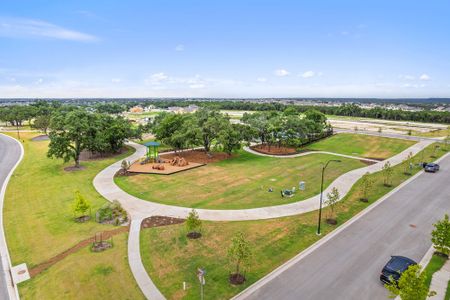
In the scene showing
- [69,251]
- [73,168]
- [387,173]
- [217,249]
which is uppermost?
[387,173]

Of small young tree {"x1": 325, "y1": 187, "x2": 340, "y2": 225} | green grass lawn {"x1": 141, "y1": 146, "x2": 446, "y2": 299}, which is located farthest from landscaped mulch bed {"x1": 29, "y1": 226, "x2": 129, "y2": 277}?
small young tree {"x1": 325, "y1": 187, "x2": 340, "y2": 225}

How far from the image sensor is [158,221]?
23.7 meters

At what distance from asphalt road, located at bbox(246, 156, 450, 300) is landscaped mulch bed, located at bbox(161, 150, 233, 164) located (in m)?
27.2

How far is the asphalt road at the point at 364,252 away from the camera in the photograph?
15195 millimetres

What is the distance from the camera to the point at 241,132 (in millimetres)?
50219

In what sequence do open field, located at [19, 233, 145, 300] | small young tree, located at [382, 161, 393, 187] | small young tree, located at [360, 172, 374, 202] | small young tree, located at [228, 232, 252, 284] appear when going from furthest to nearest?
1. small young tree, located at [382, 161, 393, 187]
2. small young tree, located at [360, 172, 374, 202]
3. small young tree, located at [228, 232, 252, 284]
4. open field, located at [19, 233, 145, 300]

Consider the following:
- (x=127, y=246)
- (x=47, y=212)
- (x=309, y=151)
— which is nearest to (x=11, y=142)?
(x=47, y=212)

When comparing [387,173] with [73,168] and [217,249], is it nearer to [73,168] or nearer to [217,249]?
[217,249]

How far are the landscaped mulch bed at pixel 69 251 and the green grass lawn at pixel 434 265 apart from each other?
2207cm

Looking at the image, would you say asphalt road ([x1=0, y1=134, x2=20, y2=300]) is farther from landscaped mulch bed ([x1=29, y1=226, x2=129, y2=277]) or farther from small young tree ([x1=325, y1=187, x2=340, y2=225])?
small young tree ([x1=325, y1=187, x2=340, y2=225])

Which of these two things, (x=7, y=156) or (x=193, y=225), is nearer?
(x=193, y=225)

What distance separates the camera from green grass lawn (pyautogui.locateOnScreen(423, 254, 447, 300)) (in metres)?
16.5

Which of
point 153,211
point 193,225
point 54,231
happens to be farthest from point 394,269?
point 54,231

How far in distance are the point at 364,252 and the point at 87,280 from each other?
18.9 m
